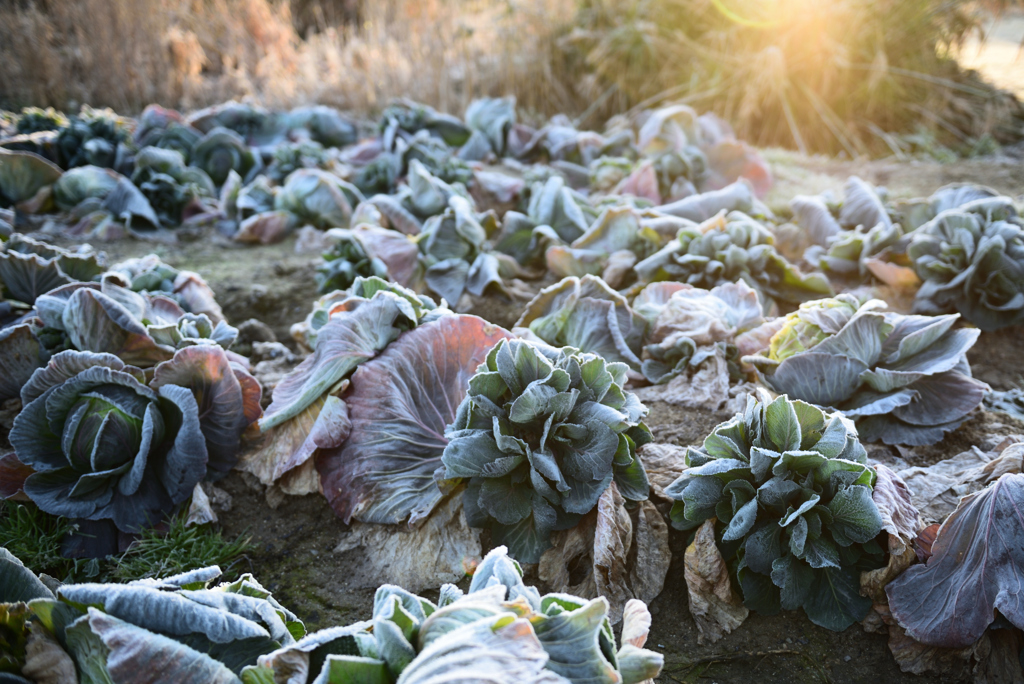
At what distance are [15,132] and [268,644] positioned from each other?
14.7 ft

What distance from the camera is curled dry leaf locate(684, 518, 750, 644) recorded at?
1605 millimetres

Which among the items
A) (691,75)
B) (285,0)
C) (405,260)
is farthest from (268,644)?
(285,0)

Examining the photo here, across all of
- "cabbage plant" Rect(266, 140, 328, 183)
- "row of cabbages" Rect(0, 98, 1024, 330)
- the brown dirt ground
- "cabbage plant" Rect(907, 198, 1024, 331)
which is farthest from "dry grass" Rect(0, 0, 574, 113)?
"cabbage plant" Rect(907, 198, 1024, 331)

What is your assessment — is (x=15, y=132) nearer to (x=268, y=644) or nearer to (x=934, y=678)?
(x=268, y=644)

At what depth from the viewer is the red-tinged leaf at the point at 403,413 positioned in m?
1.87

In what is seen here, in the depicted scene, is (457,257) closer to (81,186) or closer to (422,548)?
(422,548)

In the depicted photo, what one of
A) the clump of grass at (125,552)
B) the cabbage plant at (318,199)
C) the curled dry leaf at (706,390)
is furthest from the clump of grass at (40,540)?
the cabbage plant at (318,199)

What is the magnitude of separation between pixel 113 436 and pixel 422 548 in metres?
0.84

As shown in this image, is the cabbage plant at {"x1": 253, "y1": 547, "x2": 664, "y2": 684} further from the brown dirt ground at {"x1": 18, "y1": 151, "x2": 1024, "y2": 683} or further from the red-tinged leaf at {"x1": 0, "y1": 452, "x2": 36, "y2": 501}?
the red-tinged leaf at {"x1": 0, "y1": 452, "x2": 36, "y2": 501}

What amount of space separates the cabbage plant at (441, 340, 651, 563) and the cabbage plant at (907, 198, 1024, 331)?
4.99 feet

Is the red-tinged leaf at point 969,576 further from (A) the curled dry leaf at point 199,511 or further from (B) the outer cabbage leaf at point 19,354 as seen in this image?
(B) the outer cabbage leaf at point 19,354

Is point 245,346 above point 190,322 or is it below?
below

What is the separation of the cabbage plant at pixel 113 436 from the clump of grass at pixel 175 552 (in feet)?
0.20

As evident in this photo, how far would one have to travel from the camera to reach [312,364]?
→ 204 centimetres
